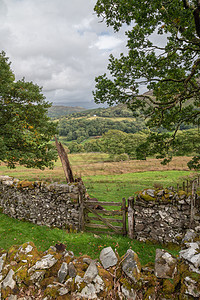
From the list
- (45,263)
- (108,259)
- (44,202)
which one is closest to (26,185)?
(44,202)

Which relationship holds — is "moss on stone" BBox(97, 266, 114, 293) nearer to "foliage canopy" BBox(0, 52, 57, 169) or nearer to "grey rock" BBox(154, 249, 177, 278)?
"grey rock" BBox(154, 249, 177, 278)

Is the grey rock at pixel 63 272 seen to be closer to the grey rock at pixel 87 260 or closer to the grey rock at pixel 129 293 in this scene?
the grey rock at pixel 87 260

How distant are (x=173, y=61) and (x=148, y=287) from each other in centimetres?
1402

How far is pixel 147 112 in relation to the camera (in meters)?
12.9

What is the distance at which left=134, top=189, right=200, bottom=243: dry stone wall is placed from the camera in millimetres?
7586

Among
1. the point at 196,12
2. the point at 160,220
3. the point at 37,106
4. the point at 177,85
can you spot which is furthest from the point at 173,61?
the point at 37,106

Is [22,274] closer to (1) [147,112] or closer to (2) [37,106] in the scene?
(1) [147,112]

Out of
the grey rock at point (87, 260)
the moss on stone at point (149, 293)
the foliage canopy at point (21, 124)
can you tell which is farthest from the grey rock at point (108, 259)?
the foliage canopy at point (21, 124)

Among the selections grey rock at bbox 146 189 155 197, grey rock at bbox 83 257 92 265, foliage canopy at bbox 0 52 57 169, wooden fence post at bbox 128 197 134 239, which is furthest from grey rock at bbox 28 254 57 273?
foliage canopy at bbox 0 52 57 169

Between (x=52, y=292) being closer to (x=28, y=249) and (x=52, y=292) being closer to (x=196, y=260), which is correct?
(x=28, y=249)

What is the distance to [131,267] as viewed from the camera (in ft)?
9.04

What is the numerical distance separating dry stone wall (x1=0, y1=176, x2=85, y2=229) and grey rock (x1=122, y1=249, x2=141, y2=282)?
6949 millimetres

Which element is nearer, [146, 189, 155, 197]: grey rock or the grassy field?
[146, 189, 155, 197]: grey rock

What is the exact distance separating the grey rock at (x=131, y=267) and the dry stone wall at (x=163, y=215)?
220 inches
